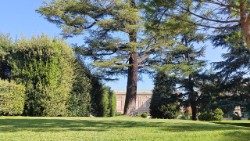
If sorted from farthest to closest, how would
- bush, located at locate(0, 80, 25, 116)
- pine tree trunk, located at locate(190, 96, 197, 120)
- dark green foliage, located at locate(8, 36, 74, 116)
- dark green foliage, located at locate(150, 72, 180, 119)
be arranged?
pine tree trunk, located at locate(190, 96, 197, 120), dark green foliage, located at locate(150, 72, 180, 119), dark green foliage, located at locate(8, 36, 74, 116), bush, located at locate(0, 80, 25, 116)

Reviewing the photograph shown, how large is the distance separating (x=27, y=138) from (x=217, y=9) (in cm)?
774

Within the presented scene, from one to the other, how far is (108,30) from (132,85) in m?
4.22

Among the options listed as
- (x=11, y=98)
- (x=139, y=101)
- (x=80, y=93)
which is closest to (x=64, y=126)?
(x=11, y=98)

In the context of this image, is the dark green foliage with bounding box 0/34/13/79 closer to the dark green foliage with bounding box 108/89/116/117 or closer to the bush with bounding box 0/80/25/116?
the bush with bounding box 0/80/25/116

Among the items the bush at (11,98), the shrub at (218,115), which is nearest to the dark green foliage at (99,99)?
the bush at (11,98)

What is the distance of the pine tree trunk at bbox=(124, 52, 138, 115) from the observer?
31.2 m

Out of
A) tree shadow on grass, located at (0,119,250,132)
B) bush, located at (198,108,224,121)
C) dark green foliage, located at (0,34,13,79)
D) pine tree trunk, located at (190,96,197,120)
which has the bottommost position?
tree shadow on grass, located at (0,119,250,132)

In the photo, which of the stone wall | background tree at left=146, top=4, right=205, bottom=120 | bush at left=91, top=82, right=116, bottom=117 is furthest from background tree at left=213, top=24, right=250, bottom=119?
the stone wall

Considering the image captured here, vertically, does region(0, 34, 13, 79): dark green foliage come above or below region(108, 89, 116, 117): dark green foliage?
above

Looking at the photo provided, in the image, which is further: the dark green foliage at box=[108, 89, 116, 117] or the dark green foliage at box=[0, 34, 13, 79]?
the dark green foliage at box=[108, 89, 116, 117]

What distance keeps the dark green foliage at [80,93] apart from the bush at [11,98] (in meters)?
2.78

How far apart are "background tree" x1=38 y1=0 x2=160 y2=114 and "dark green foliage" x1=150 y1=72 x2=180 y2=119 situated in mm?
1801

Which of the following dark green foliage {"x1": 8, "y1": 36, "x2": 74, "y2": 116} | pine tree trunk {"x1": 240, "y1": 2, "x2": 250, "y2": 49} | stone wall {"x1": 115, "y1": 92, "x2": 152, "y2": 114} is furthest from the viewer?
stone wall {"x1": 115, "y1": 92, "x2": 152, "y2": 114}

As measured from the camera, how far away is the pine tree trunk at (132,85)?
102 feet
